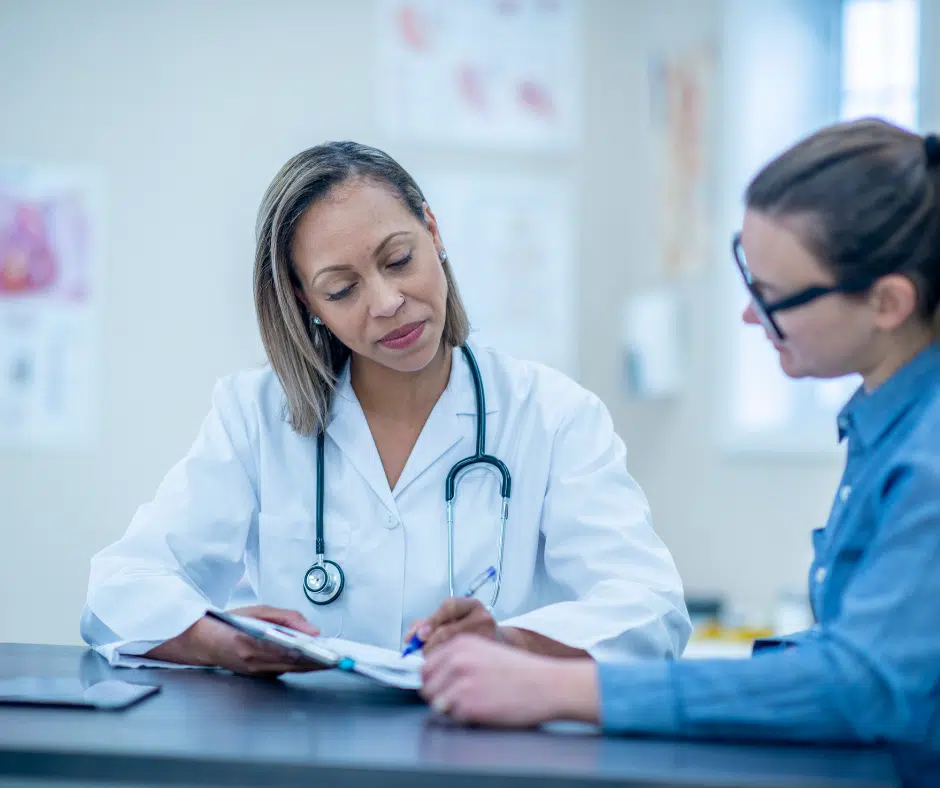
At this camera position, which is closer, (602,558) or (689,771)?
(689,771)

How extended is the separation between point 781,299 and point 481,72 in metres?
2.38

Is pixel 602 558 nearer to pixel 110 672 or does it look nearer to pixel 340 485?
pixel 340 485

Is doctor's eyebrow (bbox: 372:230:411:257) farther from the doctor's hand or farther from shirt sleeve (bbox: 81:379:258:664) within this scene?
the doctor's hand

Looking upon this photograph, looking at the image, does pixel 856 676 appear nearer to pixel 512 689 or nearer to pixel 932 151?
pixel 512 689

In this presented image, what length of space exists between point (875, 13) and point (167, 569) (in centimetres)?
282

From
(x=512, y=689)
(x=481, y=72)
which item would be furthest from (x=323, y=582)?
(x=481, y=72)

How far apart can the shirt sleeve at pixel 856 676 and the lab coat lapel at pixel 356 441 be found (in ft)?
1.92

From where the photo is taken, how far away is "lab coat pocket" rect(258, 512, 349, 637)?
139 cm

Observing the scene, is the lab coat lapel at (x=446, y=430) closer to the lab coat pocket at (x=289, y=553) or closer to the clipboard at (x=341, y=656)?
the lab coat pocket at (x=289, y=553)

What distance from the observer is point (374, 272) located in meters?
1.35

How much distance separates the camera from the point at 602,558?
4.19ft

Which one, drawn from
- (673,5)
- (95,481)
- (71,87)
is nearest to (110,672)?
(95,481)

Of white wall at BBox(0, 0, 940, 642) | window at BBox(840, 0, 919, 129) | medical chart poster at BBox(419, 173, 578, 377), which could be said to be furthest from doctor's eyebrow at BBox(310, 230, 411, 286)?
window at BBox(840, 0, 919, 129)

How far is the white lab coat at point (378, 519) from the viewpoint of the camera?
4.28ft
